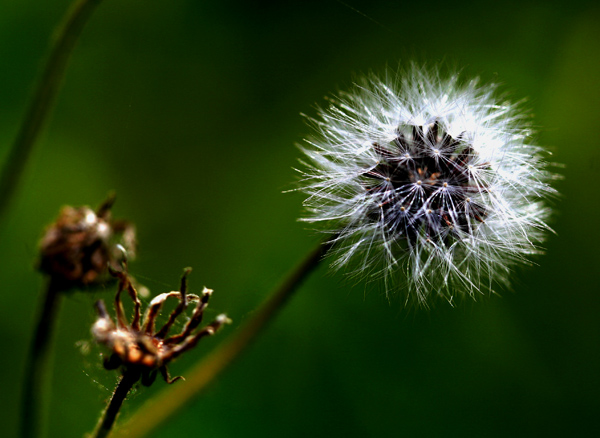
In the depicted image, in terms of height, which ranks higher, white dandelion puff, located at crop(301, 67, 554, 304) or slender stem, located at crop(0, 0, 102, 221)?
white dandelion puff, located at crop(301, 67, 554, 304)

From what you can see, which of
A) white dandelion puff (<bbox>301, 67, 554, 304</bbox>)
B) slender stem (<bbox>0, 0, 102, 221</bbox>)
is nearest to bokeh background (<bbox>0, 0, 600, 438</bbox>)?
white dandelion puff (<bbox>301, 67, 554, 304</bbox>)

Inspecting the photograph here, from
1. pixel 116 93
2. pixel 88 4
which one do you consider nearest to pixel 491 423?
pixel 116 93

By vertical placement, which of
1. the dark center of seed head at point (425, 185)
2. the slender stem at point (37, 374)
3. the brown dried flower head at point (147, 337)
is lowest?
the slender stem at point (37, 374)

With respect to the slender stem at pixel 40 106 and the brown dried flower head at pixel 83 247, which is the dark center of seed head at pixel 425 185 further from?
the slender stem at pixel 40 106

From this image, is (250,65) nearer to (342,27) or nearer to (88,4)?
(342,27)

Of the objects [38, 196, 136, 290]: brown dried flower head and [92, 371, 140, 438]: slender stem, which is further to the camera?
[38, 196, 136, 290]: brown dried flower head

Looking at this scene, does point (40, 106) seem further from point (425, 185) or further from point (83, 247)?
point (425, 185)

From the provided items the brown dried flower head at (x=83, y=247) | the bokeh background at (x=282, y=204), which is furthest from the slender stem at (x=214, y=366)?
the bokeh background at (x=282, y=204)

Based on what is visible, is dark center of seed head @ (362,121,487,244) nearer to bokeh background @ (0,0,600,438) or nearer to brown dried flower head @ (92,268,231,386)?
brown dried flower head @ (92,268,231,386)

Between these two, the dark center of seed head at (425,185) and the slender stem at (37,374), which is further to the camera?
the dark center of seed head at (425,185)
